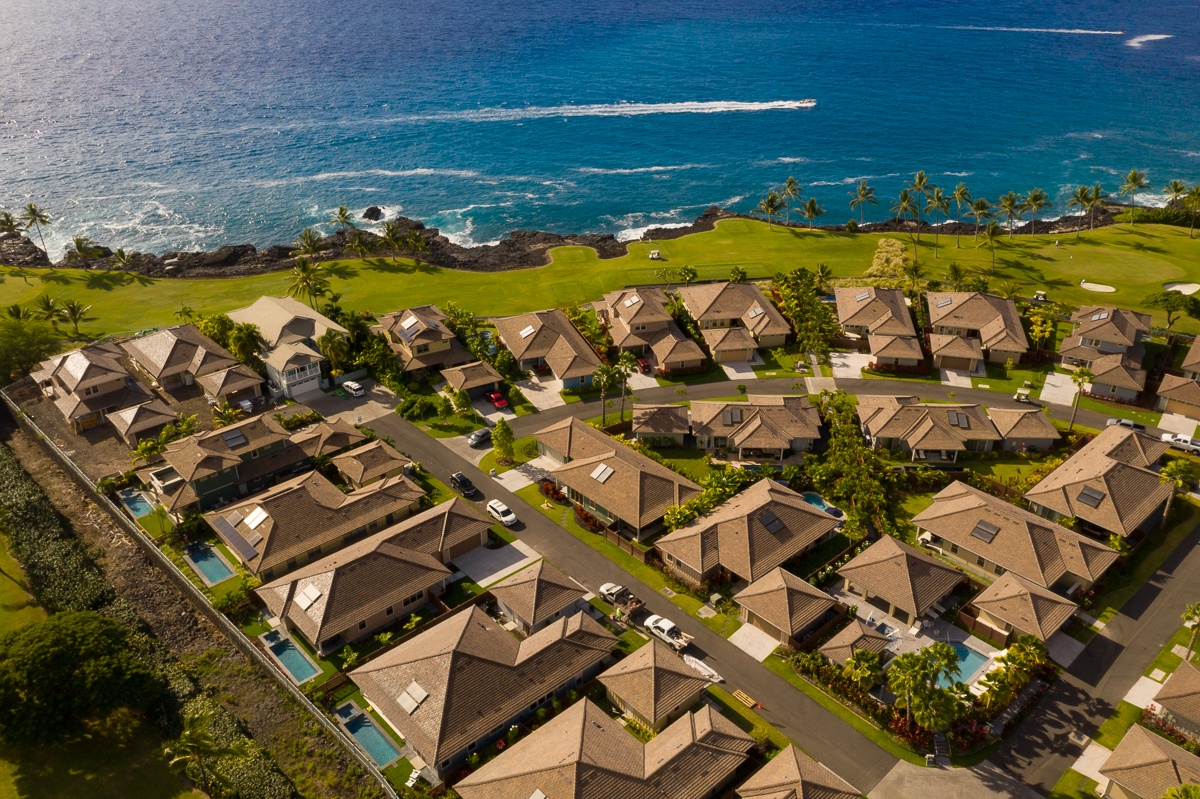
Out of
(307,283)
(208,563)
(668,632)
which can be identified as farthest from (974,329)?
(208,563)

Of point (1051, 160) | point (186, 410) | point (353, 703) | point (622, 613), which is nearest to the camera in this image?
point (353, 703)

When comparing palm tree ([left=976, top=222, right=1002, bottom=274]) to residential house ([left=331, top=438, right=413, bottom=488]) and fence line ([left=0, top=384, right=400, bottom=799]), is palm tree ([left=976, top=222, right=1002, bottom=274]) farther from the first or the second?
fence line ([left=0, top=384, right=400, bottom=799])

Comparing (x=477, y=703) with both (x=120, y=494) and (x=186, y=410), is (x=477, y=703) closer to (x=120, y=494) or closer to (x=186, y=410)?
(x=120, y=494)

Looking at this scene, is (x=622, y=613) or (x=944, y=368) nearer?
(x=622, y=613)

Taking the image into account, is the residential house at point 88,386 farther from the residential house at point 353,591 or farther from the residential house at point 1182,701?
the residential house at point 1182,701

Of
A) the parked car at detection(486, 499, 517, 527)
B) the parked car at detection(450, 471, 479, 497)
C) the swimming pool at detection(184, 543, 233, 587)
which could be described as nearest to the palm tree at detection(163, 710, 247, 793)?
the swimming pool at detection(184, 543, 233, 587)

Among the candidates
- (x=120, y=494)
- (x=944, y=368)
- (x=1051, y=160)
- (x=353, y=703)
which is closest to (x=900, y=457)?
(x=944, y=368)
